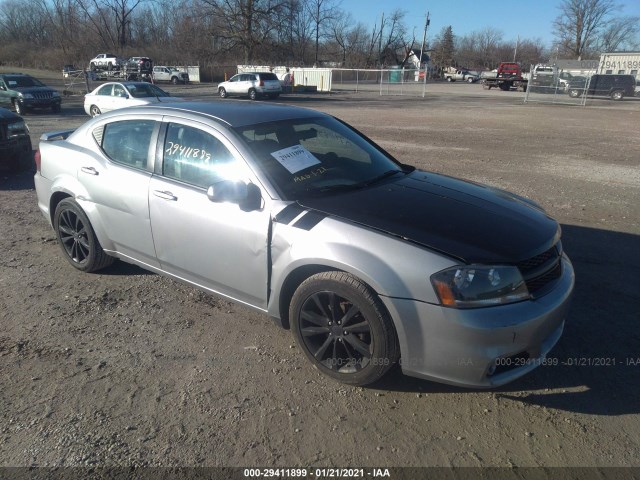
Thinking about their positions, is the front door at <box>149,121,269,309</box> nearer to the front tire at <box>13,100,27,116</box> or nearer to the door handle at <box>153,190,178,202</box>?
the door handle at <box>153,190,178,202</box>

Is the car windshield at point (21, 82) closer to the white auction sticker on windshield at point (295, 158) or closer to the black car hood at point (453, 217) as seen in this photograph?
the white auction sticker on windshield at point (295, 158)

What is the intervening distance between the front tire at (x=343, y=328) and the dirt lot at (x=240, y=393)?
0.15 metres

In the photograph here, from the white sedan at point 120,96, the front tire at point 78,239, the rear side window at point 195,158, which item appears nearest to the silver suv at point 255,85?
the white sedan at point 120,96

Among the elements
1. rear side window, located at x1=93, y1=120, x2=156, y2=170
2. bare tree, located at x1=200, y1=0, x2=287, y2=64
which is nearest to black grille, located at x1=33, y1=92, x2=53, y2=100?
rear side window, located at x1=93, y1=120, x2=156, y2=170

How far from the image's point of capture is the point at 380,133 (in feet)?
49.0

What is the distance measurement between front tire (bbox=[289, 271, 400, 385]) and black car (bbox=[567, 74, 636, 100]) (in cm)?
3640

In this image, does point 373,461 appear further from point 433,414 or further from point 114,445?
point 114,445

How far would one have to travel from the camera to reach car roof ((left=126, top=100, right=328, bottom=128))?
354 cm

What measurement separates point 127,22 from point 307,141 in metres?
84.7

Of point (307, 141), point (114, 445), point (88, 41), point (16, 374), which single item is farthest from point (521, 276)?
point (88, 41)

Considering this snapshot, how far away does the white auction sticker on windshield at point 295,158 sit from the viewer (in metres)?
3.31

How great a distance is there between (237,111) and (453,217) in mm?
1936

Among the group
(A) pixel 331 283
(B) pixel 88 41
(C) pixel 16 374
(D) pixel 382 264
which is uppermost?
(B) pixel 88 41

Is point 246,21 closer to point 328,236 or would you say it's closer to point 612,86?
point 612,86
